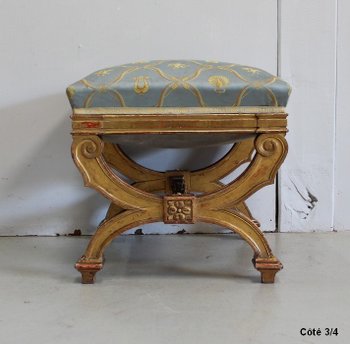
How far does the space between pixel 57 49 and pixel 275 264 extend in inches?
35.7

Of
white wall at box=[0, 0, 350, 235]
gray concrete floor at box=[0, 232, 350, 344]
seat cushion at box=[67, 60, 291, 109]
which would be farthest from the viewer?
white wall at box=[0, 0, 350, 235]

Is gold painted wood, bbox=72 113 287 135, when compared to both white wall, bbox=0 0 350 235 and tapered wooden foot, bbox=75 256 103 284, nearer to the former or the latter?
tapered wooden foot, bbox=75 256 103 284

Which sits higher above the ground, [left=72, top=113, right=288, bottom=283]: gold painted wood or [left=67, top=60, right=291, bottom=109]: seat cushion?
[left=67, top=60, right=291, bottom=109]: seat cushion

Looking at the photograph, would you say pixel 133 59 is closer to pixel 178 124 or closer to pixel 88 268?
pixel 178 124

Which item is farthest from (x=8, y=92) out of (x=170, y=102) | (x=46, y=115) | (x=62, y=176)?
(x=170, y=102)

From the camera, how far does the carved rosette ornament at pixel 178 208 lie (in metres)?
1.11

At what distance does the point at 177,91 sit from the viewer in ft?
3.43

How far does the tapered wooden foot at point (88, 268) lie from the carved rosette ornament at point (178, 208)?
0.60 feet

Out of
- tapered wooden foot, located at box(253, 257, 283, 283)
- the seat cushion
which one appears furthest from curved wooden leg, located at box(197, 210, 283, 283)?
the seat cushion

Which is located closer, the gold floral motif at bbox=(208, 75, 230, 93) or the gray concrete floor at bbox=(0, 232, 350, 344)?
the gray concrete floor at bbox=(0, 232, 350, 344)

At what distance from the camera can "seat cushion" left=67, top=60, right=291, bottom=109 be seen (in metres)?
1.04

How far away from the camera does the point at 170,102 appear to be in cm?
105

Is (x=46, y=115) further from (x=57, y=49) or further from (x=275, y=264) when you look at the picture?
(x=275, y=264)

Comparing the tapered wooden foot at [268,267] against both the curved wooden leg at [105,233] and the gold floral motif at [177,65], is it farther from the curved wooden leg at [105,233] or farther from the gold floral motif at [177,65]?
the gold floral motif at [177,65]
